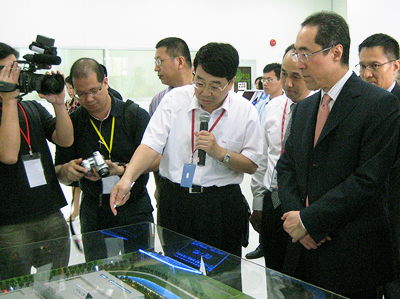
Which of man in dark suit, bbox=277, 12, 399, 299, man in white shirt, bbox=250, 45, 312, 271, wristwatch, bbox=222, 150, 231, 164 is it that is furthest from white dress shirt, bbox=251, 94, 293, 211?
man in dark suit, bbox=277, 12, 399, 299

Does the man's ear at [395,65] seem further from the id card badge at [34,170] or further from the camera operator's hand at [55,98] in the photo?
the id card badge at [34,170]

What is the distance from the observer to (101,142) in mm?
2473

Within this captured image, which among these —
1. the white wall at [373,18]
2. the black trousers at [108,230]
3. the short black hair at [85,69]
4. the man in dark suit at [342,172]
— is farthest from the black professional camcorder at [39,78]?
the white wall at [373,18]

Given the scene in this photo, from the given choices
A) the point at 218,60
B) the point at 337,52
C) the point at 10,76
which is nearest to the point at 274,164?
the point at 218,60

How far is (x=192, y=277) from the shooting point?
150cm

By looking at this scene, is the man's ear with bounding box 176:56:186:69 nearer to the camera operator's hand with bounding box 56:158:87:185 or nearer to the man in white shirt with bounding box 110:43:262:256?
the man in white shirt with bounding box 110:43:262:256

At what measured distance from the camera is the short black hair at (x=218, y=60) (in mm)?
2182

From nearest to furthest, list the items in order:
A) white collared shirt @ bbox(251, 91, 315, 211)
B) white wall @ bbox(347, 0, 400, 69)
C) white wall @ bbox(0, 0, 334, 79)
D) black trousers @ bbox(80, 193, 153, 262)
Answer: black trousers @ bbox(80, 193, 153, 262), white collared shirt @ bbox(251, 91, 315, 211), white wall @ bbox(347, 0, 400, 69), white wall @ bbox(0, 0, 334, 79)

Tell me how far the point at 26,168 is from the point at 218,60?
1115 mm

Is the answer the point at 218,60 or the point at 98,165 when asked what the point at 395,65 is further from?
the point at 98,165

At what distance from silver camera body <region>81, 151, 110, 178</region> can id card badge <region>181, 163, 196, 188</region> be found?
1.26 ft

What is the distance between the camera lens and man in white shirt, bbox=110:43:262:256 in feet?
7.25

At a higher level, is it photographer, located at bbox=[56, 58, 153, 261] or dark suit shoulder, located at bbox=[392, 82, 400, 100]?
dark suit shoulder, located at bbox=[392, 82, 400, 100]

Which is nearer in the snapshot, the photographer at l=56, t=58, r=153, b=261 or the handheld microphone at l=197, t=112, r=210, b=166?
the handheld microphone at l=197, t=112, r=210, b=166
